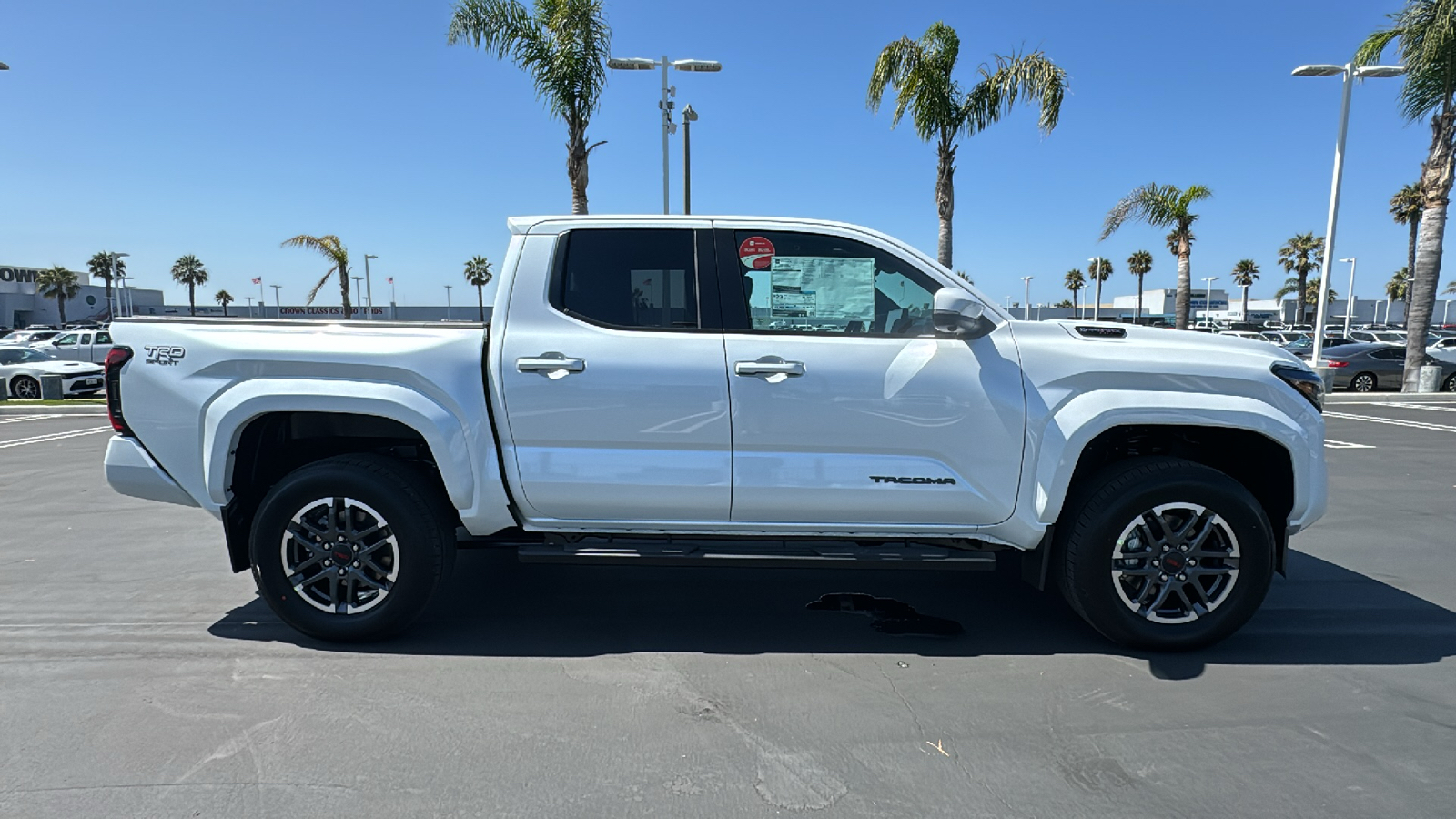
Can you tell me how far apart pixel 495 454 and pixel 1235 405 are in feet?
10.7

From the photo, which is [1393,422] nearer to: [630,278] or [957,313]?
[957,313]

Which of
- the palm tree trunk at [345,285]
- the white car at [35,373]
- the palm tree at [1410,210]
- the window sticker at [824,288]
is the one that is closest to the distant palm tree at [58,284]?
the palm tree trunk at [345,285]

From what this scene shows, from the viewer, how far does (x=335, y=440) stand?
386 centimetres

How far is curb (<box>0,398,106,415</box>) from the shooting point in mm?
13430

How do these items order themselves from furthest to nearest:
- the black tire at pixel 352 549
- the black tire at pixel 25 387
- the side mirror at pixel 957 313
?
the black tire at pixel 25 387, the black tire at pixel 352 549, the side mirror at pixel 957 313

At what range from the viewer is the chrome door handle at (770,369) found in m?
3.31

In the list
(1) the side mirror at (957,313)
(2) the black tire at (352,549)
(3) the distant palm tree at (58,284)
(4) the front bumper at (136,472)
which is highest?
(3) the distant palm tree at (58,284)

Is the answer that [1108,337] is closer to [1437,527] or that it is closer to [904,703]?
[904,703]

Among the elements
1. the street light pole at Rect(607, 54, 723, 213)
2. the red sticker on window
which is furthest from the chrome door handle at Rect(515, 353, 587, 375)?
the street light pole at Rect(607, 54, 723, 213)

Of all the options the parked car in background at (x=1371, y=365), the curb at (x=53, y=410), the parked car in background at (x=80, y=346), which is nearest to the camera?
the curb at (x=53, y=410)

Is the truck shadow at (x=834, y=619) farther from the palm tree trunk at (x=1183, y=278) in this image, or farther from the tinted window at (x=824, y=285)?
the palm tree trunk at (x=1183, y=278)

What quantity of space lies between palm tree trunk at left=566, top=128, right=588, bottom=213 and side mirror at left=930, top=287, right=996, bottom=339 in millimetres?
10623

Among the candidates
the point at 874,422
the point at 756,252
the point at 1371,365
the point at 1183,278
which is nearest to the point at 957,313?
the point at 874,422

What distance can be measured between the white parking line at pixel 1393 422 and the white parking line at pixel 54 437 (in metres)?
19.1
